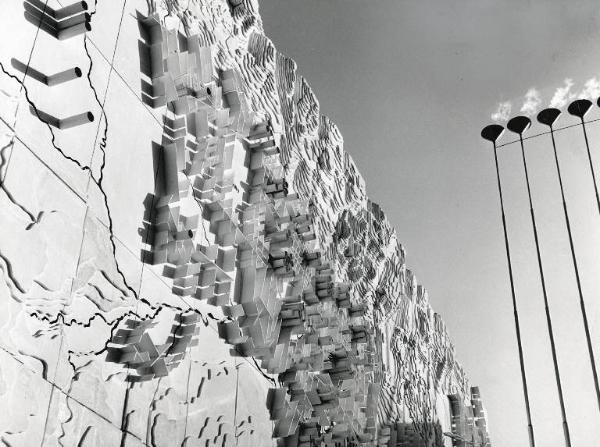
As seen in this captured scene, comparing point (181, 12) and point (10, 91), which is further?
point (181, 12)

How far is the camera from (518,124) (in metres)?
10.9

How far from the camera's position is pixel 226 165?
6250 millimetres

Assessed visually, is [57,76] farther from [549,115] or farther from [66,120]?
[549,115]

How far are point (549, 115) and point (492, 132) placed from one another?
0.84 meters

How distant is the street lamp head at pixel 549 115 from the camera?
1072 cm

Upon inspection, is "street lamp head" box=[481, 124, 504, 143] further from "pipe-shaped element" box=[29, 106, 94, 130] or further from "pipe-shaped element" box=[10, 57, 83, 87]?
"pipe-shaped element" box=[10, 57, 83, 87]

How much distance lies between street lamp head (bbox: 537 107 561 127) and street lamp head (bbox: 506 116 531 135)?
0.62ft

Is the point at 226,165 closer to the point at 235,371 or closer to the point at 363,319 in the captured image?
the point at 235,371

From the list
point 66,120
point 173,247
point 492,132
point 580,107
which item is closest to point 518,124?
point 492,132

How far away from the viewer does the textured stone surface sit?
12.5 feet

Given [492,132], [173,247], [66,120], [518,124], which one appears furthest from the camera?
[492,132]

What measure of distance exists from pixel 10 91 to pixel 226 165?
263cm

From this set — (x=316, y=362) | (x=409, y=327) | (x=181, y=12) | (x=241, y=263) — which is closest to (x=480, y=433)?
(x=409, y=327)

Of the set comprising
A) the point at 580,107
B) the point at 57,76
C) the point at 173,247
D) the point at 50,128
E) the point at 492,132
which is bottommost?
the point at 173,247
